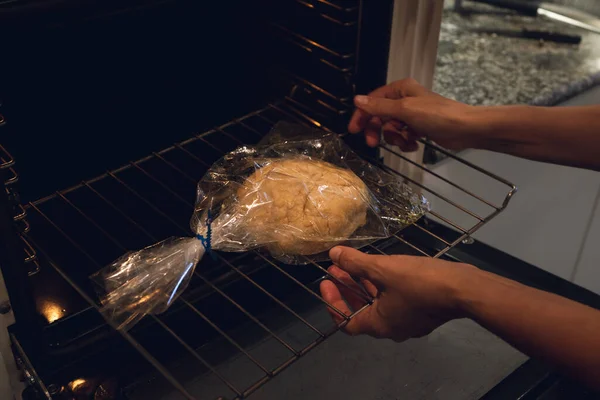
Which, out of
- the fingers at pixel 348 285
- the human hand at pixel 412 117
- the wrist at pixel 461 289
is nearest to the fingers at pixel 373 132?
the human hand at pixel 412 117

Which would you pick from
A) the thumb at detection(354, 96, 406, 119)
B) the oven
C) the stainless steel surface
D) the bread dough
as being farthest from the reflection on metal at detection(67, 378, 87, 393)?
the stainless steel surface

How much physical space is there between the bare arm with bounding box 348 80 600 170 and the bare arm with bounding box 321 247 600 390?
30 centimetres

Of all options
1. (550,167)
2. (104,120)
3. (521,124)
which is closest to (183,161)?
(104,120)

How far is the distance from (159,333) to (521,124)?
0.64 metres

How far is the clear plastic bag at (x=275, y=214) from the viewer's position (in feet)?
2.87

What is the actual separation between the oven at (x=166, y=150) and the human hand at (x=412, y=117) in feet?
0.13

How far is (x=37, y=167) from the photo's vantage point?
1005mm

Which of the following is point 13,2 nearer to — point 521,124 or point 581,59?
point 521,124


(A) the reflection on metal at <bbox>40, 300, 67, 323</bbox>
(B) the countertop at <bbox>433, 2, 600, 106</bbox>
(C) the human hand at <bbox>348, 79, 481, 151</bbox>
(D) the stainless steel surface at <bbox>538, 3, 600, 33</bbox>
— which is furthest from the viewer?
(D) the stainless steel surface at <bbox>538, 3, 600, 33</bbox>

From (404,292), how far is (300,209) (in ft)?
0.82

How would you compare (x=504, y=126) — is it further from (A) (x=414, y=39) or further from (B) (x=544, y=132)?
(A) (x=414, y=39)

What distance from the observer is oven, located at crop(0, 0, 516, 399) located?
0.91 m

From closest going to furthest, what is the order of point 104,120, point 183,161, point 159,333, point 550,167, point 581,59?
point 159,333 < point 104,120 < point 183,161 < point 550,167 < point 581,59

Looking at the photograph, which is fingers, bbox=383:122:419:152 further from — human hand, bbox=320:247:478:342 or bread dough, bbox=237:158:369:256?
human hand, bbox=320:247:478:342
